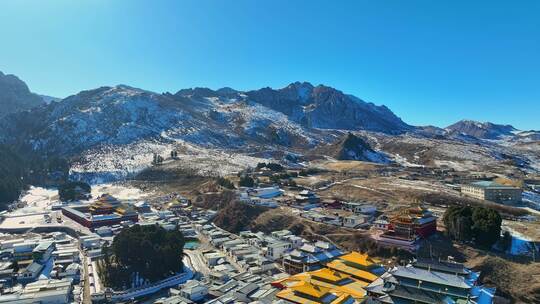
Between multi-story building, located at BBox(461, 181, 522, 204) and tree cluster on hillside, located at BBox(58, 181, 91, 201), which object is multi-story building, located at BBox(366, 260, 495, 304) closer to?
multi-story building, located at BBox(461, 181, 522, 204)

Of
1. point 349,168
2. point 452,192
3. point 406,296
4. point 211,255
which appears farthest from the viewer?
point 349,168

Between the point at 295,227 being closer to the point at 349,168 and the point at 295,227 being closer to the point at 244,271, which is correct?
the point at 244,271

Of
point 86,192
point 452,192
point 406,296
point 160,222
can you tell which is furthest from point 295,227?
point 86,192

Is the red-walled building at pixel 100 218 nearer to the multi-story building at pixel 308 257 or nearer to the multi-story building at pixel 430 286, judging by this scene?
the multi-story building at pixel 308 257

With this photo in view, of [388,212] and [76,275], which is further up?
[388,212]

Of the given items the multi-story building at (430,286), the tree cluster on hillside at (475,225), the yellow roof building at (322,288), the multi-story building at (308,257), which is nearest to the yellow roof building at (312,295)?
the yellow roof building at (322,288)

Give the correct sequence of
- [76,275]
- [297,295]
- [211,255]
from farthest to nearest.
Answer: [211,255] → [76,275] → [297,295]
